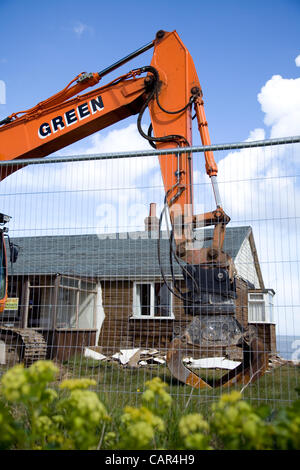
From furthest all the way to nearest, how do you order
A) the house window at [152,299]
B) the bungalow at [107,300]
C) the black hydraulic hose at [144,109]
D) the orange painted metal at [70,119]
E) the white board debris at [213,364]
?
the house window at [152,299], the bungalow at [107,300], the white board debris at [213,364], the orange painted metal at [70,119], the black hydraulic hose at [144,109]

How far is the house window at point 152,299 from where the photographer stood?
13.4 metres

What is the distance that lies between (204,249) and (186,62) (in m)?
2.77

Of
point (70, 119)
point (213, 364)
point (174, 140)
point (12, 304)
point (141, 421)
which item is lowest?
point (213, 364)

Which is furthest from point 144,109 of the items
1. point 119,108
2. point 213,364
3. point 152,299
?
point 152,299

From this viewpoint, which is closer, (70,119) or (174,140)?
(174,140)

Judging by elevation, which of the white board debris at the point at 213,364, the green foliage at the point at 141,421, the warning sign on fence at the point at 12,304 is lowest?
the white board debris at the point at 213,364

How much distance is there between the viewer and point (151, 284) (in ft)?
44.9

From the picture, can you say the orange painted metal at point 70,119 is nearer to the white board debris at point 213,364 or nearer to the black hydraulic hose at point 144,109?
the black hydraulic hose at point 144,109

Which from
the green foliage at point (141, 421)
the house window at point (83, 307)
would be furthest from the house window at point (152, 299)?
the green foliage at point (141, 421)

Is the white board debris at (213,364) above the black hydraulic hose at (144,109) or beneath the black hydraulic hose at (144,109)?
beneath

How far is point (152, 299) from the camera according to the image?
13.5 m

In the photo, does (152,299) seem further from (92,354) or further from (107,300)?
(92,354)

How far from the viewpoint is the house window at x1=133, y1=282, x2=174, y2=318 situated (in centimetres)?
1345

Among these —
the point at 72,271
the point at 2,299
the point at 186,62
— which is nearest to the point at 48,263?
the point at 72,271
